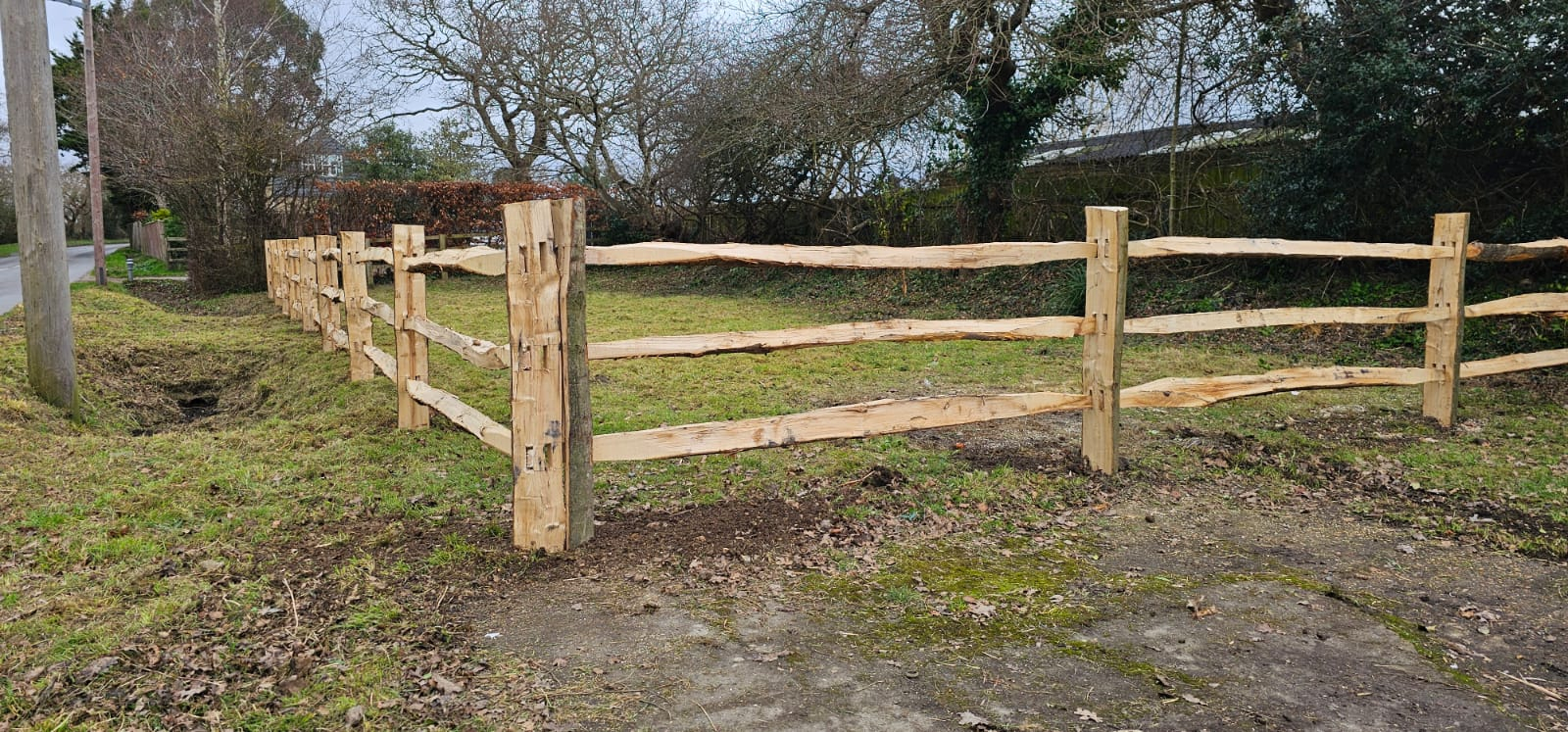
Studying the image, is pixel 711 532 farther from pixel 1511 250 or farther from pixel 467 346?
pixel 1511 250

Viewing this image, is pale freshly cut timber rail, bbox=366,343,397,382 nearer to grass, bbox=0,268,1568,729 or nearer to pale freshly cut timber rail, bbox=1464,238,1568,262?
grass, bbox=0,268,1568,729

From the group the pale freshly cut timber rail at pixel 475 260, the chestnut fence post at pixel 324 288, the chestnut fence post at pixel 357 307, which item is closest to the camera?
the pale freshly cut timber rail at pixel 475 260

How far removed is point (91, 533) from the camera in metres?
4.17

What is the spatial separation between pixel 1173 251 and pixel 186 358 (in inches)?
360

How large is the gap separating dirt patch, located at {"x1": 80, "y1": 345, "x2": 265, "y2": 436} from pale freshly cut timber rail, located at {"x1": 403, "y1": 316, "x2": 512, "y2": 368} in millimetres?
2336

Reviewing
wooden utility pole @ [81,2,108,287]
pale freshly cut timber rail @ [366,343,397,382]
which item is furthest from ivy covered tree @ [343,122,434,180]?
pale freshly cut timber rail @ [366,343,397,382]

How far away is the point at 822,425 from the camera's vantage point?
4375mm

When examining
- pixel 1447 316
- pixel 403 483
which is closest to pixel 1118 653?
pixel 403 483

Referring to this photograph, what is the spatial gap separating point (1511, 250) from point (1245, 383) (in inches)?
105

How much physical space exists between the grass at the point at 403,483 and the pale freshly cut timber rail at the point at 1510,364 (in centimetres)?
33

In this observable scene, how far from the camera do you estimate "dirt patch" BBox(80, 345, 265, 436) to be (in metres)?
7.61

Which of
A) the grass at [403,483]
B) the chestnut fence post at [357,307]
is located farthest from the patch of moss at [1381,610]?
the chestnut fence post at [357,307]

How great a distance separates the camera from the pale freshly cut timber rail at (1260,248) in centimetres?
518

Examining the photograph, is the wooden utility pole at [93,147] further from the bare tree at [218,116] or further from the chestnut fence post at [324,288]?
the chestnut fence post at [324,288]
